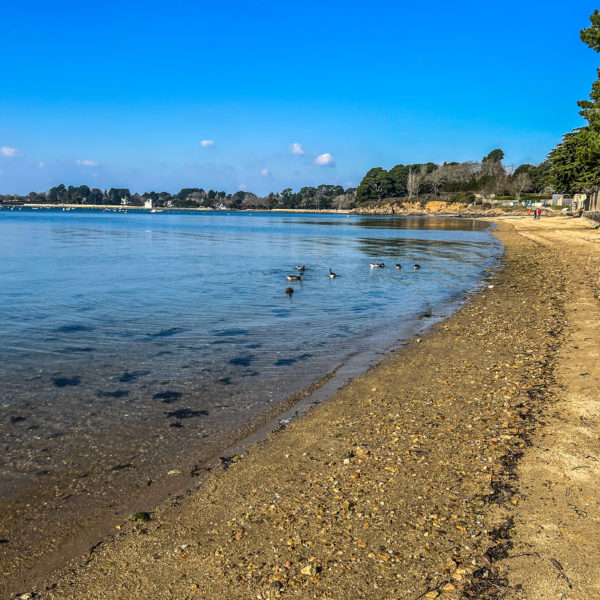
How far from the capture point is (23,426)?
8.13 m

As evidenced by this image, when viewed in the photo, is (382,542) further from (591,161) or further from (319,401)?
(591,161)

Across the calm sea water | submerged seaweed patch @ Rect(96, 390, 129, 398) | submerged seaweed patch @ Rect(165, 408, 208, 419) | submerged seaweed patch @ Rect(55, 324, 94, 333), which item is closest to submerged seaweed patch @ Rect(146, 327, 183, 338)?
the calm sea water

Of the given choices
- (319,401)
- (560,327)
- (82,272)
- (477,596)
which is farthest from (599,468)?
(82,272)

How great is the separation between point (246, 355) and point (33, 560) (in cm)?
785

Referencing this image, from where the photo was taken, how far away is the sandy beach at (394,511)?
4.32 metres

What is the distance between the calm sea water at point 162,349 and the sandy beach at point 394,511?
A: 5.34 feet

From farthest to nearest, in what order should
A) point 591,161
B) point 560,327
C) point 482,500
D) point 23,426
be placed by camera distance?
point 591,161, point 560,327, point 23,426, point 482,500

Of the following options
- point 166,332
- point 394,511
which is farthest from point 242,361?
point 394,511

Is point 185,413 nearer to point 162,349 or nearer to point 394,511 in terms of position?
point 162,349

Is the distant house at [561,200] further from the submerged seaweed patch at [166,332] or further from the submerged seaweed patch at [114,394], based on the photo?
the submerged seaweed patch at [114,394]

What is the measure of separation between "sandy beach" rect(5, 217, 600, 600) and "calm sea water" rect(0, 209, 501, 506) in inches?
64.1

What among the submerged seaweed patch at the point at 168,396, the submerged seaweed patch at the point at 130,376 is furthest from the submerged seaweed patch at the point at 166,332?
the submerged seaweed patch at the point at 168,396

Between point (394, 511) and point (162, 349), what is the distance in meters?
9.23

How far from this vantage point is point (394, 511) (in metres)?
5.34
